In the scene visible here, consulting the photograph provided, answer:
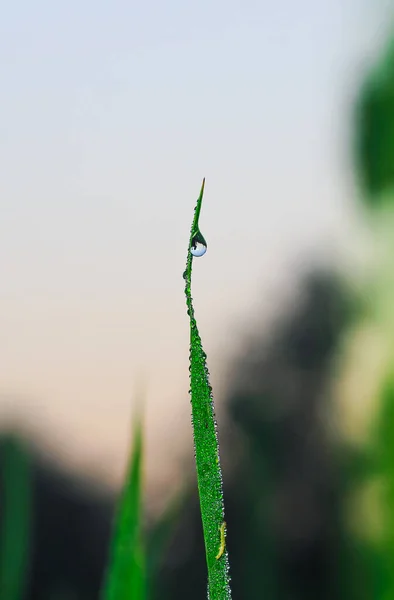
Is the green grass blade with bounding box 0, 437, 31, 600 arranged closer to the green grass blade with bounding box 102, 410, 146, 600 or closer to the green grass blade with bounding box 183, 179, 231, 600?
the green grass blade with bounding box 102, 410, 146, 600

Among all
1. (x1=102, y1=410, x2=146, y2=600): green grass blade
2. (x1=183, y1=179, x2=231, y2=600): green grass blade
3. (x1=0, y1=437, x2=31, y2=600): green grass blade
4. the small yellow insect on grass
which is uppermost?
(x1=183, y1=179, x2=231, y2=600): green grass blade

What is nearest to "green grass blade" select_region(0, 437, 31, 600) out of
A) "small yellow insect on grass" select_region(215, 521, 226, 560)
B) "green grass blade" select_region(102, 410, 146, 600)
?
"green grass blade" select_region(102, 410, 146, 600)

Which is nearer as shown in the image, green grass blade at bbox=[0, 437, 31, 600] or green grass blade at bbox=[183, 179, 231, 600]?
green grass blade at bbox=[183, 179, 231, 600]

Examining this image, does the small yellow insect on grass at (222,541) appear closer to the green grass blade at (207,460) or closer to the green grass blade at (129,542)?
the green grass blade at (207,460)

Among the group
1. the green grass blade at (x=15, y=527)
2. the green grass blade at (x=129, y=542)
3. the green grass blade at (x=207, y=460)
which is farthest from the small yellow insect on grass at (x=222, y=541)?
the green grass blade at (x=15, y=527)

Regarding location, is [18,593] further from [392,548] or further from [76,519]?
[76,519]

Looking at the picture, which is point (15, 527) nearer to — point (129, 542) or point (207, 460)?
point (129, 542)

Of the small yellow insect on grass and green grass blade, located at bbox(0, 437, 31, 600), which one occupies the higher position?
the small yellow insect on grass

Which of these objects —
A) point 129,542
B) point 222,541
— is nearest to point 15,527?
point 129,542
